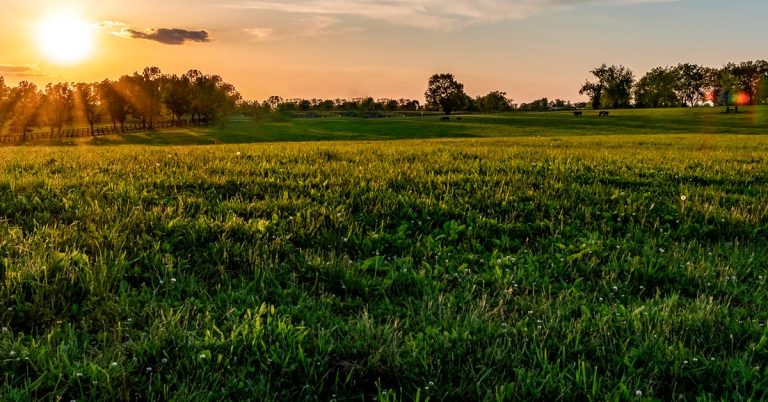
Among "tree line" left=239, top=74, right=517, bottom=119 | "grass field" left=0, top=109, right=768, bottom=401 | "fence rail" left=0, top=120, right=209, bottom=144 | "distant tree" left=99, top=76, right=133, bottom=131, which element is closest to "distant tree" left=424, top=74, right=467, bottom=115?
"tree line" left=239, top=74, right=517, bottom=119

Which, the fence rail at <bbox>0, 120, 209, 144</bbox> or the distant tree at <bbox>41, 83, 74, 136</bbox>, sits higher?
the distant tree at <bbox>41, 83, 74, 136</bbox>

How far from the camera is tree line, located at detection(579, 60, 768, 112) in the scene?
14800 centimetres

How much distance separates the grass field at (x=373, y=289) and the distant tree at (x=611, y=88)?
15313 cm

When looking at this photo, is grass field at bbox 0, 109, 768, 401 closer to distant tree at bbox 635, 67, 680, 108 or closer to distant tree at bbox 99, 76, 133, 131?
distant tree at bbox 99, 76, 133, 131

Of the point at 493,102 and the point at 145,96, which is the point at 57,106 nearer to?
the point at 145,96

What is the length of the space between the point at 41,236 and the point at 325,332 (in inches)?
145

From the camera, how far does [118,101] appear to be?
306 ft

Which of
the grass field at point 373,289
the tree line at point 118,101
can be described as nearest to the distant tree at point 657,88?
the tree line at point 118,101

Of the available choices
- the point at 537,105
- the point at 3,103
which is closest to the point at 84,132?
the point at 3,103

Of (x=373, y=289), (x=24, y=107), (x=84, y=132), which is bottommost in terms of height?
(x=373, y=289)

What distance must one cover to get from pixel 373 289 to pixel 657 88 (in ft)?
562

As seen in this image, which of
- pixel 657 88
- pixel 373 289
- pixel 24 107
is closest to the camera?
pixel 373 289

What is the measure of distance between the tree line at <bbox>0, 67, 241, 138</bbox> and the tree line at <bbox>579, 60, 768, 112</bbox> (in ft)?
359

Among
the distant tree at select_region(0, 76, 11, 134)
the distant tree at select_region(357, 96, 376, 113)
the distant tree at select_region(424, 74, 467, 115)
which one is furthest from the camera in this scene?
the distant tree at select_region(357, 96, 376, 113)
